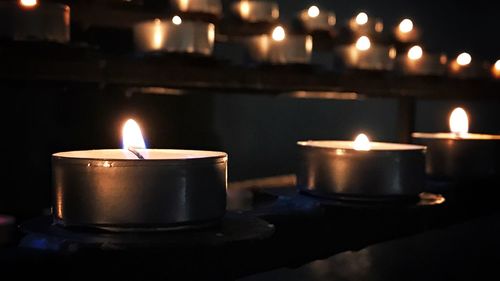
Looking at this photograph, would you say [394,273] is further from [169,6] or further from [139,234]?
[169,6]

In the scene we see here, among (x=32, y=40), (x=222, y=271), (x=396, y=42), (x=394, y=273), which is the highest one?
(x=396, y=42)

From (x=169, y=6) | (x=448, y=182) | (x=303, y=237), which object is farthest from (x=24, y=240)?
(x=169, y=6)

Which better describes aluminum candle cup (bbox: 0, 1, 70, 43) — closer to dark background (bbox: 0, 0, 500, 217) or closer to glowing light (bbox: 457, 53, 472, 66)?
dark background (bbox: 0, 0, 500, 217)

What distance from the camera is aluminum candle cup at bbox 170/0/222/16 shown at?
4.37ft

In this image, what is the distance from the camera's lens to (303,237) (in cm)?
49

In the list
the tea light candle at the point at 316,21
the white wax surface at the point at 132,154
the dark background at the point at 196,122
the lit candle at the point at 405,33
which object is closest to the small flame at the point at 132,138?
the white wax surface at the point at 132,154

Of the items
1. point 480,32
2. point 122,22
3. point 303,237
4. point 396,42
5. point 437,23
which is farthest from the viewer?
point 480,32

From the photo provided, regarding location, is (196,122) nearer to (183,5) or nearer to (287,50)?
(183,5)

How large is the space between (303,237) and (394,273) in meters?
0.45

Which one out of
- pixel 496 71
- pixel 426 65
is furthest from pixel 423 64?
pixel 496 71

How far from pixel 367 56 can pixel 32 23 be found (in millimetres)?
752

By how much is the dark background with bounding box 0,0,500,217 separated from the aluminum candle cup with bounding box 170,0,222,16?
248mm

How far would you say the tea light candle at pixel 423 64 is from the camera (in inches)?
60.3

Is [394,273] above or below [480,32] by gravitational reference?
below
